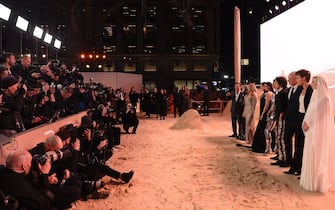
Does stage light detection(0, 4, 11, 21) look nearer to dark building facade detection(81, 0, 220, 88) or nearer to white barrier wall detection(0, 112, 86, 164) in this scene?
white barrier wall detection(0, 112, 86, 164)

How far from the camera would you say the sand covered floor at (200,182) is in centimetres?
527

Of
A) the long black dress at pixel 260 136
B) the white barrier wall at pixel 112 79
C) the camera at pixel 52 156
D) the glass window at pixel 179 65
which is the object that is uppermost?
the glass window at pixel 179 65

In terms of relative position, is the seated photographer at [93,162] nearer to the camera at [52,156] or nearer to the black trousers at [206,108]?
the camera at [52,156]

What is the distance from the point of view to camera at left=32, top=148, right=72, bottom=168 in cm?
381

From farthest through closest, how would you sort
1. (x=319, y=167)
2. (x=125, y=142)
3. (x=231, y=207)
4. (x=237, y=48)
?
1. (x=237, y=48)
2. (x=125, y=142)
3. (x=319, y=167)
4. (x=231, y=207)

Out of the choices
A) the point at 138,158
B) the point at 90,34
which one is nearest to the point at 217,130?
the point at 138,158

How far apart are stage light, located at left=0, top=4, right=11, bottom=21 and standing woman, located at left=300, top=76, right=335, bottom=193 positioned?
804 cm

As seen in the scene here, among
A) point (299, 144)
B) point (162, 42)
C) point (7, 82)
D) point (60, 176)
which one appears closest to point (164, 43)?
point (162, 42)

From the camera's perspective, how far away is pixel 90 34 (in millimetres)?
27391

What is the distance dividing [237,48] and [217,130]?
3.10 m

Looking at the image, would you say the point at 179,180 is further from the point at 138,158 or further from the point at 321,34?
the point at 321,34

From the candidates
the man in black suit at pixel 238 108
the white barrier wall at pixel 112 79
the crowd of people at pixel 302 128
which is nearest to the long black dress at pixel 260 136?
the crowd of people at pixel 302 128

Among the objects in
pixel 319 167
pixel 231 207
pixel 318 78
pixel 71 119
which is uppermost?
pixel 318 78

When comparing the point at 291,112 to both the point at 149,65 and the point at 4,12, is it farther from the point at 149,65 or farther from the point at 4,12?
the point at 149,65
